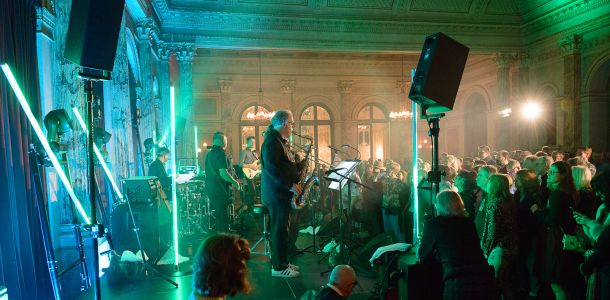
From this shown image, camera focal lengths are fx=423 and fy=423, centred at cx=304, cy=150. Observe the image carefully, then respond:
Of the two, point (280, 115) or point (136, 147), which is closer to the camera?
point (280, 115)

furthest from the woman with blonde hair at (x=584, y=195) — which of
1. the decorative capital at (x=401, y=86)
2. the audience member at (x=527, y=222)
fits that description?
the decorative capital at (x=401, y=86)

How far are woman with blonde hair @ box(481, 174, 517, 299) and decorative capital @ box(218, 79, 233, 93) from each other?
14.0 meters

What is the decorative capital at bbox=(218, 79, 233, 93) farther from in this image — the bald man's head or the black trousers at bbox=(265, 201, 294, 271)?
the bald man's head

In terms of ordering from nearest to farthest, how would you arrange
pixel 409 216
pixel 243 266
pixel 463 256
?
pixel 243 266
pixel 463 256
pixel 409 216

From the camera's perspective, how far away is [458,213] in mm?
2945

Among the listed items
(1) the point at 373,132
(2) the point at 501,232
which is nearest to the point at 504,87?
(1) the point at 373,132

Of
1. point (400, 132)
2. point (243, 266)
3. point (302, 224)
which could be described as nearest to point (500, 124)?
point (400, 132)

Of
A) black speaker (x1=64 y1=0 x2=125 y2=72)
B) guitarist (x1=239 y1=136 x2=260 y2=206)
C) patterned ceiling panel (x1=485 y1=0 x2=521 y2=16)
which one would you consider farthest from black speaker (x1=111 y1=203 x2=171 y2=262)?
patterned ceiling panel (x1=485 y1=0 x2=521 y2=16)

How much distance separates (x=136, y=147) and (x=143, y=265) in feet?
13.7

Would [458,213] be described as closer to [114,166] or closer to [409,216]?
[409,216]

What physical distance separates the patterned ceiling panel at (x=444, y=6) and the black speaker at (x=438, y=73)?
9206 millimetres

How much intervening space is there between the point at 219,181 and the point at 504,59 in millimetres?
10652

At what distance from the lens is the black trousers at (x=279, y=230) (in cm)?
468

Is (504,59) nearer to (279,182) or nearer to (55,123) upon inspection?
(279,182)
